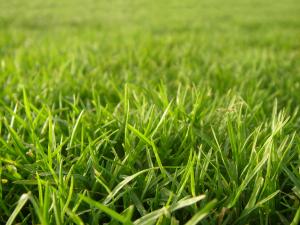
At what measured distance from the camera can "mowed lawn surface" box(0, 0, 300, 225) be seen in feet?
3.24

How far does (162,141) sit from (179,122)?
17 centimetres

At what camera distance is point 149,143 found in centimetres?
113

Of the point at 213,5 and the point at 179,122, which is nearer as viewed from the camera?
the point at 179,122

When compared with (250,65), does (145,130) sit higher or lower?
higher

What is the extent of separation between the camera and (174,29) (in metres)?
5.27

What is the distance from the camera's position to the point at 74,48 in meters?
3.18

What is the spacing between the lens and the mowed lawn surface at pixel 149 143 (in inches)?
38.9

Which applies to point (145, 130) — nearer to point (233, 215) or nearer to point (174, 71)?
point (233, 215)

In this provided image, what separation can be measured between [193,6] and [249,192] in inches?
343

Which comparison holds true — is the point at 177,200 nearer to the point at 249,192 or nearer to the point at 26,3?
the point at 249,192

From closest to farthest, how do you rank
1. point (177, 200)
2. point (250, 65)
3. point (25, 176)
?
point (177, 200) → point (25, 176) → point (250, 65)

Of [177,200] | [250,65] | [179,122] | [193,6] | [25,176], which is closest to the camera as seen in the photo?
[177,200]

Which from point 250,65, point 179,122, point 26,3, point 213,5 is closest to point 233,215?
point 179,122

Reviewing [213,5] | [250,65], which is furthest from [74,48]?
[213,5]
